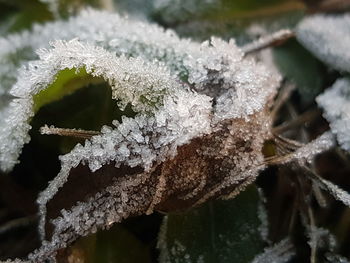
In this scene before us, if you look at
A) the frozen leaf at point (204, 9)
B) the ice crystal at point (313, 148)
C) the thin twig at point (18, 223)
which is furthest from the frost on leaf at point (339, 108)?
the thin twig at point (18, 223)

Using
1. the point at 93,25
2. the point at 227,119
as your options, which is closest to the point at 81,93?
the point at 93,25

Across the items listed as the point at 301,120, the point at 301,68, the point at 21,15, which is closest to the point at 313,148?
the point at 301,120

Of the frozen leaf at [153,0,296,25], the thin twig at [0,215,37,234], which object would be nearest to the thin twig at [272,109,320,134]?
the frozen leaf at [153,0,296,25]

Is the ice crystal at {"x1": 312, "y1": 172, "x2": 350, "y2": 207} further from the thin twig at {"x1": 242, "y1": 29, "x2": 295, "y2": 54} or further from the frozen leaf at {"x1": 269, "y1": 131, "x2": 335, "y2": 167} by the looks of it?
the thin twig at {"x1": 242, "y1": 29, "x2": 295, "y2": 54}

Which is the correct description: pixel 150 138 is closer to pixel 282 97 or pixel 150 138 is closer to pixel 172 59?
pixel 172 59

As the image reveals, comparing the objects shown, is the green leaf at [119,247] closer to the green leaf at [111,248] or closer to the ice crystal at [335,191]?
the green leaf at [111,248]
